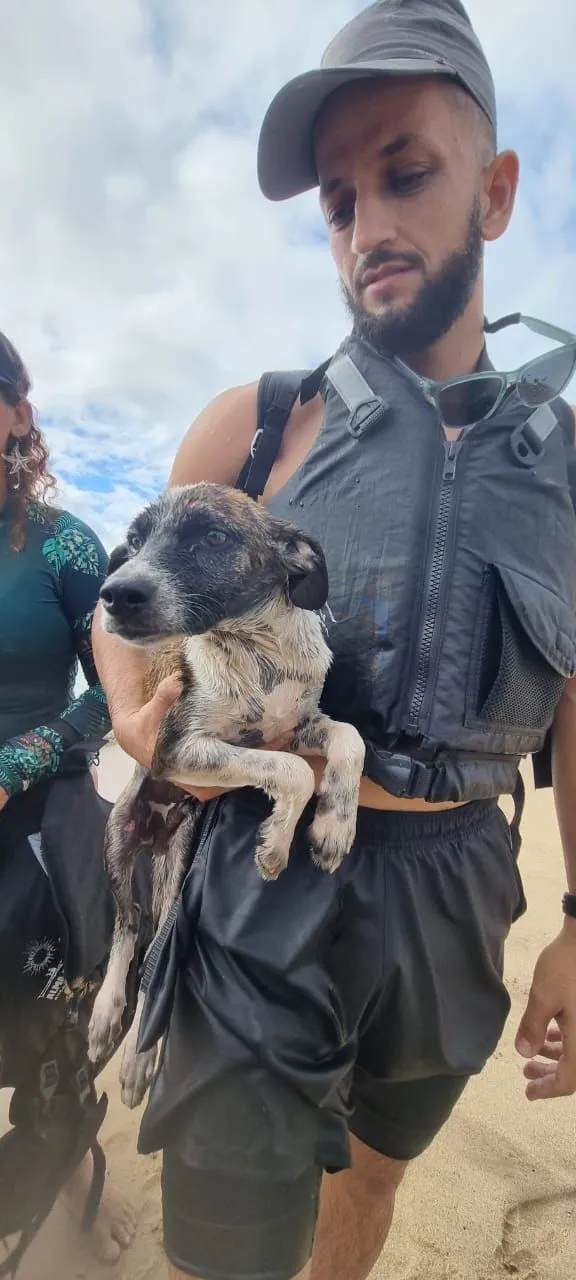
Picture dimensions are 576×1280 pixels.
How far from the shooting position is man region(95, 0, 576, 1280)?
162 cm

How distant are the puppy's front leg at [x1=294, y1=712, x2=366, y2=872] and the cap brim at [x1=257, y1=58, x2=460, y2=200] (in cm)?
183

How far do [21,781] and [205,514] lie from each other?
141cm

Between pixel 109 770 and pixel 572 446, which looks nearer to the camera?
pixel 572 446

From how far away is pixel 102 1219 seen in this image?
3191 mm

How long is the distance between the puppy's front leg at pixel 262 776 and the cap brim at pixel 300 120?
1888 millimetres

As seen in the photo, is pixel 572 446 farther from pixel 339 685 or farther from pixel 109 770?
pixel 109 770

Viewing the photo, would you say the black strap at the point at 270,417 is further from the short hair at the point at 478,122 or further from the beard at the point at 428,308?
the short hair at the point at 478,122

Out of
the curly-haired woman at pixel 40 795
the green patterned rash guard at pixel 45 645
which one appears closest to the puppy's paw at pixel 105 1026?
the curly-haired woman at pixel 40 795

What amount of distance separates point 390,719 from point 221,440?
3.76 feet

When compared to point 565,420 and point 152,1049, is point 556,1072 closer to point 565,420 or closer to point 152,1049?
point 152,1049

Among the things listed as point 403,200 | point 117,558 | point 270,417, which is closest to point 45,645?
point 117,558

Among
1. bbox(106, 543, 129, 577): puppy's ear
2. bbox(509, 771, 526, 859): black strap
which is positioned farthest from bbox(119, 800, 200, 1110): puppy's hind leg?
bbox(509, 771, 526, 859): black strap

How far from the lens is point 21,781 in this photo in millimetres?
2775

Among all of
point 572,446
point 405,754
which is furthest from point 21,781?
point 572,446
